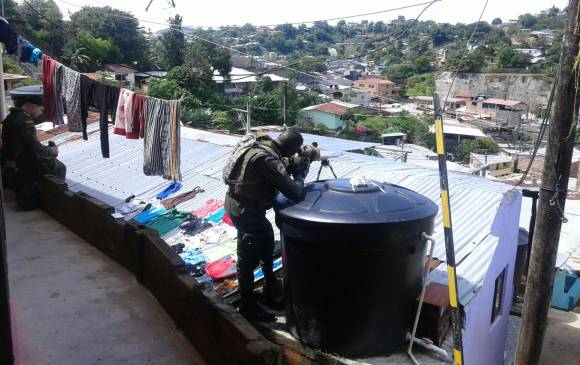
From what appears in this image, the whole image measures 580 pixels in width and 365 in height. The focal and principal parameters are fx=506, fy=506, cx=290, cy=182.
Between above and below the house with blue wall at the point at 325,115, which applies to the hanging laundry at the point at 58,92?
above

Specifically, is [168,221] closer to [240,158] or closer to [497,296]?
[240,158]

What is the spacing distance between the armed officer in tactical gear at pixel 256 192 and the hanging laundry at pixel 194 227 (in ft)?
12.6

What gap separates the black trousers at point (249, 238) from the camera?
4.06m

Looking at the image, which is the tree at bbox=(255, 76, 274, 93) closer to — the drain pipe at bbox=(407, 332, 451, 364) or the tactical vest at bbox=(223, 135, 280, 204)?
the tactical vest at bbox=(223, 135, 280, 204)

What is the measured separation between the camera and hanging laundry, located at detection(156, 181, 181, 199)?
386 inches

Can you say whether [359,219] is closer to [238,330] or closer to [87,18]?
[238,330]

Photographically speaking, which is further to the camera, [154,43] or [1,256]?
[154,43]

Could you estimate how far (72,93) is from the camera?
770cm

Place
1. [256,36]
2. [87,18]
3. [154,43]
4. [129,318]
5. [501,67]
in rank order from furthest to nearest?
1. [256,36]
2. [501,67]
3. [154,43]
4. [87,18]
5. [129,318]

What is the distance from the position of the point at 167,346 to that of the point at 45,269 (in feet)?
7.93

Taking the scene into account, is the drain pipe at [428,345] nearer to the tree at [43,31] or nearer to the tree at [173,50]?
the tree at [43,31]

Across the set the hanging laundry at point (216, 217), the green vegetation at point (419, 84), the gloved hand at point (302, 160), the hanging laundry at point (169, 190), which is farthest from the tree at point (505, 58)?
the gloved hand at point (302, 160)

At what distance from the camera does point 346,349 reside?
3.69 metres

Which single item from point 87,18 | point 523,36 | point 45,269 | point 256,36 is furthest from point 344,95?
point 256,36
